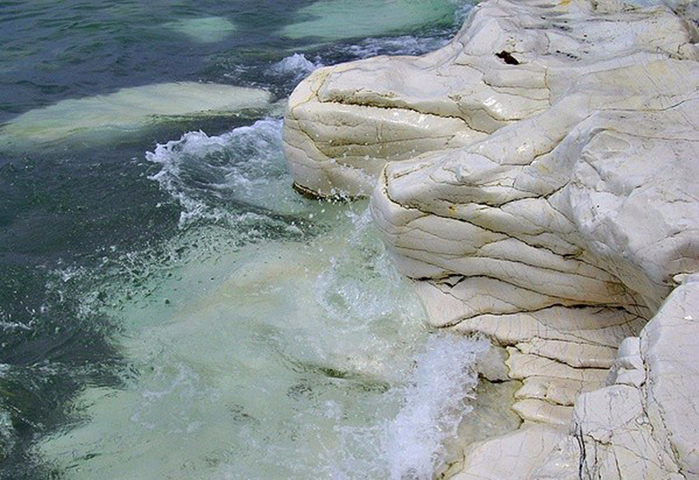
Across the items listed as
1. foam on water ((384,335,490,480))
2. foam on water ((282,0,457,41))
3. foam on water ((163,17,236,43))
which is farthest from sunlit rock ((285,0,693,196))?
foam on water ((163,17,236,43))

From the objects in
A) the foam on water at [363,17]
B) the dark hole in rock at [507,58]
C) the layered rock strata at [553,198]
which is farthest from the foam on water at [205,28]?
the dark hole in rock at [507,58]

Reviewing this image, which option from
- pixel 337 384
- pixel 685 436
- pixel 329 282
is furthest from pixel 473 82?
pixel 685 436

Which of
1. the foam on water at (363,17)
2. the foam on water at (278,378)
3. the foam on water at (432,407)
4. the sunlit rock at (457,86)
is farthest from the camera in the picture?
the foam on water at (363,17)

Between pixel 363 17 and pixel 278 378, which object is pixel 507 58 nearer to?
pixel 278 378

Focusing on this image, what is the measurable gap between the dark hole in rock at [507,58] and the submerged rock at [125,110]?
10.6 ft

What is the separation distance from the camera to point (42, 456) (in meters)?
3.85

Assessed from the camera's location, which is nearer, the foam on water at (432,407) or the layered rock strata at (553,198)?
the layered rock strata at (553,198)

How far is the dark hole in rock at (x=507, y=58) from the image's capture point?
15.8 feet

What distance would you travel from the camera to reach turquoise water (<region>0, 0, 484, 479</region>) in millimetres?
3773

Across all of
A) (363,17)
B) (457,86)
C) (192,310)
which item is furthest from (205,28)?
(192,310)

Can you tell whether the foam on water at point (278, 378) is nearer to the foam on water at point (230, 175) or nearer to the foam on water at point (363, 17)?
the foam on water at point (230, 175)

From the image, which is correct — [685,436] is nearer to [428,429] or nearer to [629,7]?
[428,429]

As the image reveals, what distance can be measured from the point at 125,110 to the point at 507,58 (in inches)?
158

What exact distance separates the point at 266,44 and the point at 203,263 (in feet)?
15.8
